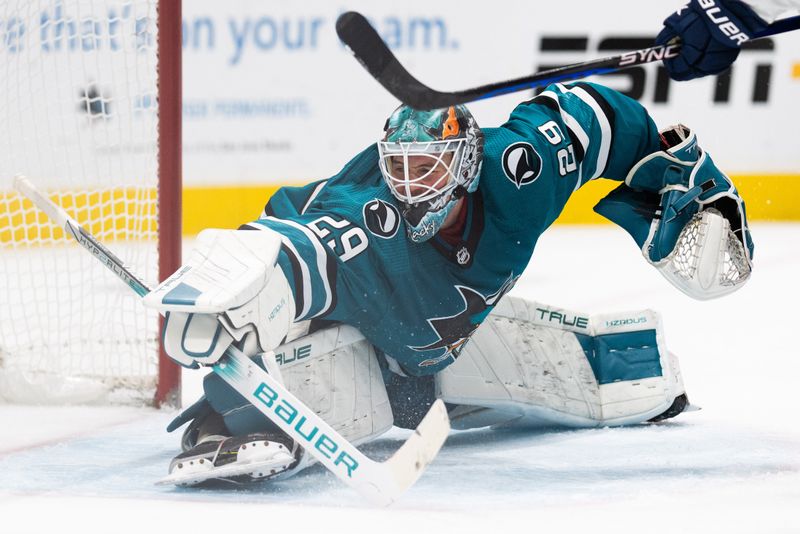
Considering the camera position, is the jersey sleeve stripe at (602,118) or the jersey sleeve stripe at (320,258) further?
the jersey sleeve stripe at (602,118)

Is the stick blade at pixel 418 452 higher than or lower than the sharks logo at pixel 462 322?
lower

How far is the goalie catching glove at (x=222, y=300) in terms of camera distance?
2029 mm

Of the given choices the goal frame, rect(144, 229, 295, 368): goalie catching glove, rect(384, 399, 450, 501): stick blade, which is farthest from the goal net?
rect(384, 399, 450, 501): stick blade

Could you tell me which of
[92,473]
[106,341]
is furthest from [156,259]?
[92,473]

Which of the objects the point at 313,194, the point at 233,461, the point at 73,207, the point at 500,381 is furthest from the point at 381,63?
the point at 73,207

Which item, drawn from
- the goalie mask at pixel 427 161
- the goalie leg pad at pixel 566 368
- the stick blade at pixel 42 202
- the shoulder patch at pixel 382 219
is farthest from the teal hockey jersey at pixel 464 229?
the stick blade at pixel 42 202

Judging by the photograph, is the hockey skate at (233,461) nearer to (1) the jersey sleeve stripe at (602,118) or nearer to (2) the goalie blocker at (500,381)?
(2) the goalie blocker at (500,381)

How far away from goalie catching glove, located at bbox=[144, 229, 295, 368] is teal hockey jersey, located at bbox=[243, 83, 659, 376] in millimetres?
155

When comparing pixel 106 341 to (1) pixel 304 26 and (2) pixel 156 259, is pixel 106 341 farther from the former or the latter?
(1) pixel 304 26

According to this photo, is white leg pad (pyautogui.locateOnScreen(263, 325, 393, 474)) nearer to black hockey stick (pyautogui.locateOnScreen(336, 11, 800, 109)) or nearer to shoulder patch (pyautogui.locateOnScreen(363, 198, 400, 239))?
shoulder patch (pyautogui.locateOnScreen(363, 198, 400, 239))

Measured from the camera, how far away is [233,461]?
2338 millimetres

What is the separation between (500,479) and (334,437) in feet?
1.46

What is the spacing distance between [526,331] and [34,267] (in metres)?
1.44

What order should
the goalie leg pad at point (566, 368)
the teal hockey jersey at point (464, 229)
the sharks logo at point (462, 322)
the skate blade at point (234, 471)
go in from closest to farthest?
the skate blade at point (234, 471) < the teal hockey jersey at point (464, 229) < the sharks logo at point (462, 322) < the goalie leg pad at point (566, 368)
